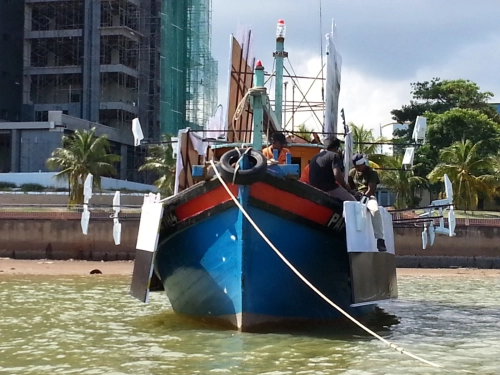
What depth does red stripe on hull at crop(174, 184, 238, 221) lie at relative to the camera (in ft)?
33.1

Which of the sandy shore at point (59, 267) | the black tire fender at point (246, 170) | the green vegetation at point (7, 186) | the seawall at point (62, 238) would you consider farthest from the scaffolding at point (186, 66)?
the black tire fender at point (246, 170)

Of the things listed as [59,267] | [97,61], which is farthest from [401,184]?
[97,61]

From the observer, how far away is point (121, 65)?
60.1 metres

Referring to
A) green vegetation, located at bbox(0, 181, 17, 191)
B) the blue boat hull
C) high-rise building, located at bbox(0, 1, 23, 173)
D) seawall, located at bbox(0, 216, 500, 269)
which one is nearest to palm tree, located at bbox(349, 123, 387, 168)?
seawall, located at bbox(0, 216, 500, 269)

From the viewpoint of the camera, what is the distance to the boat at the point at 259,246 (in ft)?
32.7

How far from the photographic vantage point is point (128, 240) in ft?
101

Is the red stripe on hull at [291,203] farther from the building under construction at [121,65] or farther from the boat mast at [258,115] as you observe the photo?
the building under construction at [121,65]

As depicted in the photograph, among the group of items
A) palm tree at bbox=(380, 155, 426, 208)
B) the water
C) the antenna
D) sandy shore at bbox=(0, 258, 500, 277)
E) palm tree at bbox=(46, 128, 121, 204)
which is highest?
palm tree at bbox=(46, 128, 121, 204)

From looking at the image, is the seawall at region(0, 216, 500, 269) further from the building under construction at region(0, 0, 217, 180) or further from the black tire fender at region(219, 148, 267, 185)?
the building under construction at region(0, 0, 217, 180)

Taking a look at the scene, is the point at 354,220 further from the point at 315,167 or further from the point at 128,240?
the point at 128,240

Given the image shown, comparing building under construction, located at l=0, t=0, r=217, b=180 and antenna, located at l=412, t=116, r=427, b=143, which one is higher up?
building under construction, located at l=0, t=0, r=217, b=180

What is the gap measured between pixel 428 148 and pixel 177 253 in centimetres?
3971

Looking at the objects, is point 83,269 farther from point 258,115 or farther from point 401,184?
point 401,184

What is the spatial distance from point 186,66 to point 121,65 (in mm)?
5235
